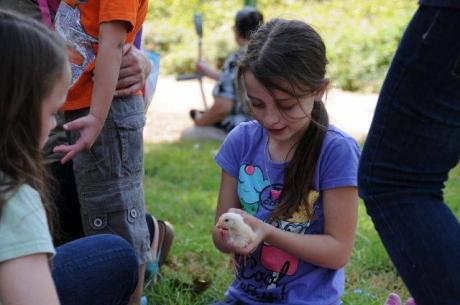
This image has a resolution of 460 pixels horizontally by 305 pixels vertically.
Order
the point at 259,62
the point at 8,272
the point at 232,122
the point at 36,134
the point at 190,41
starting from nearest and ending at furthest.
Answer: the point at 8,272
the point at 36,134
the point at 259,62
the point at 232,122
the point at 190,41

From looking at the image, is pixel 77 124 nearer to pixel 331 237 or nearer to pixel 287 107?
pixel 287 107

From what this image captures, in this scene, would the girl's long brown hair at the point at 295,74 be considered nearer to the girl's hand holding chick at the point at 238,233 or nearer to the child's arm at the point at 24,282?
the girl's hand holding chick at the point at 238,233

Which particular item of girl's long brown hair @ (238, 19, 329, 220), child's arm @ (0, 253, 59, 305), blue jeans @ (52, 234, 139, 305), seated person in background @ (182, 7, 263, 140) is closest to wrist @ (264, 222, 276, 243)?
girl's long brown hair @ (238, 19, 329, 220)

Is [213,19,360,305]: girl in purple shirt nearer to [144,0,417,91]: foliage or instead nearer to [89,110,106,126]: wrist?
[89,110,106,126]: wrist

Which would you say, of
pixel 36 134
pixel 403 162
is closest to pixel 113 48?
pixel 36 134

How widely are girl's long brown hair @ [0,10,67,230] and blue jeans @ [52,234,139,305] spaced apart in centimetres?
52

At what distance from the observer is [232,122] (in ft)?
24.4

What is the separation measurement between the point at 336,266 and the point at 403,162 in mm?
611

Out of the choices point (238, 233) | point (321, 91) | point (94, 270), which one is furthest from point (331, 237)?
point (94, 270)

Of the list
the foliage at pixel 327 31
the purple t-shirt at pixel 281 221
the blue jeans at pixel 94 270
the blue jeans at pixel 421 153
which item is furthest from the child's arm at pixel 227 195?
the foliage at pixel 327 31

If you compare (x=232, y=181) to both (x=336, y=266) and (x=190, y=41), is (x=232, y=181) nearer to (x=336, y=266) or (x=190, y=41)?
(x=336, y=266)

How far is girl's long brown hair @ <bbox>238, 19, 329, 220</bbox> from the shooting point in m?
2.39

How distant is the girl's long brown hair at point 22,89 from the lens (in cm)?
170

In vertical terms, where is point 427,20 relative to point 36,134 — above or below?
above
